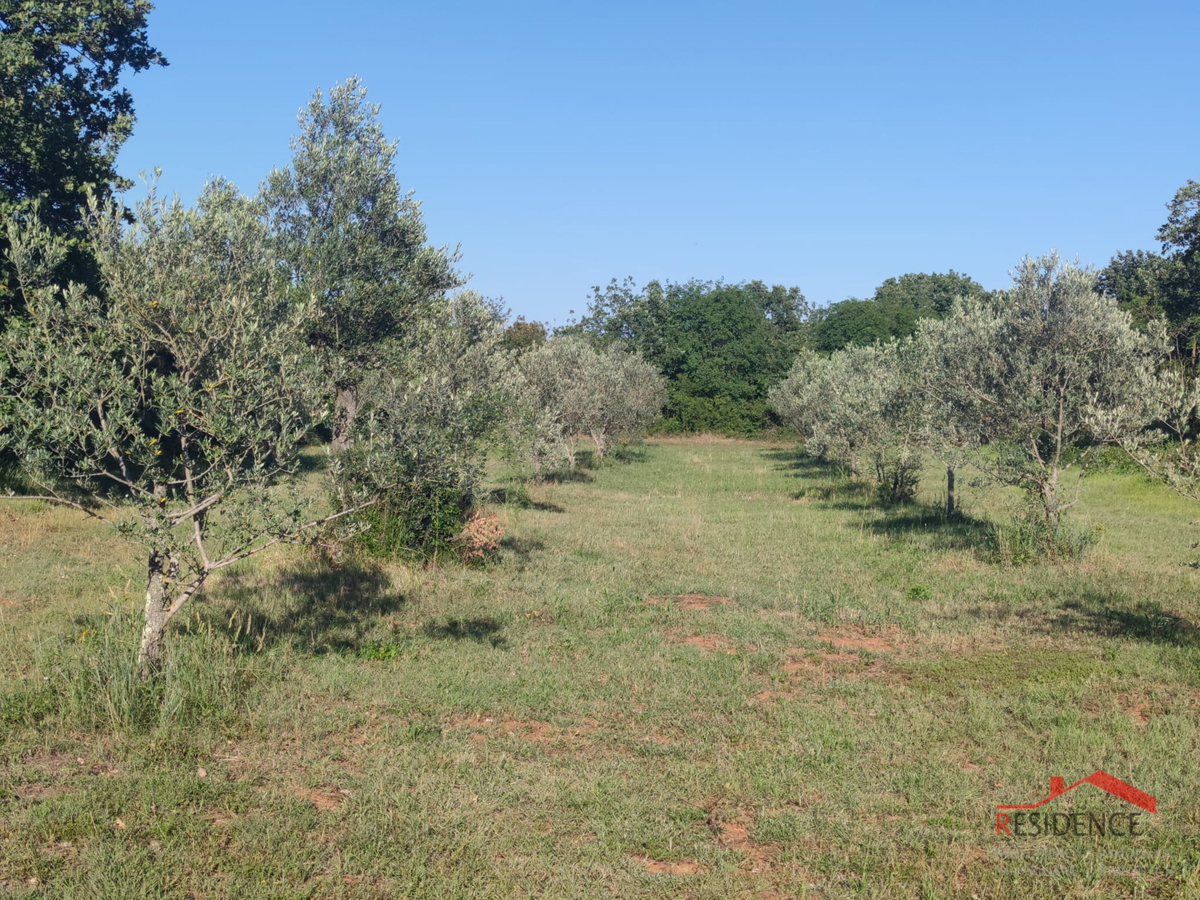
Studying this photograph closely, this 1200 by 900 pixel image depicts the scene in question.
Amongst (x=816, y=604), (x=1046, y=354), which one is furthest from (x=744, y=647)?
(x=1046, y=354)

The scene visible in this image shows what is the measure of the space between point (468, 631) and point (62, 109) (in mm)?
21508

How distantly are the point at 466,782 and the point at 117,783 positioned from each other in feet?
8.89

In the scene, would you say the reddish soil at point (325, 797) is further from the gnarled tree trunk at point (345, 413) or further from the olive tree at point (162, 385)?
the gnarled tree trunk at point (345, 413)

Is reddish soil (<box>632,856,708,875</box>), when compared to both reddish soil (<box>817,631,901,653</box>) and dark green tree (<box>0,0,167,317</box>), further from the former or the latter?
dark green tree (<box>0,0,167,317</box>)

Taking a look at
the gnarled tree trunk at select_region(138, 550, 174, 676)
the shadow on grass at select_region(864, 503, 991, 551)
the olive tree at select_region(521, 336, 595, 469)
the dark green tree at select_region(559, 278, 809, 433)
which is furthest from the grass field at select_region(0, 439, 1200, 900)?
the dark green tree at select_region(559, 278, 809, 433)

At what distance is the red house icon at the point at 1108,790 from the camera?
21.8 feet

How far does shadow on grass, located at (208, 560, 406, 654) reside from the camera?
10.7m

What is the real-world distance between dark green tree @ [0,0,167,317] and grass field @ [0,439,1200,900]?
35.3 ft

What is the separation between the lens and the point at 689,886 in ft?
18.5

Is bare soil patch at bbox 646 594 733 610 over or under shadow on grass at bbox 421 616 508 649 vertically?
under

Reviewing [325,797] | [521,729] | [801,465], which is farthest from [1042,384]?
[801,465]

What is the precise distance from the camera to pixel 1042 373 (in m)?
16.7

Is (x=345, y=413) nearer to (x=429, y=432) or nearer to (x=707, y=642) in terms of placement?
(x=429, y=432)

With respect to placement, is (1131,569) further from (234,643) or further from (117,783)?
(117,783)
